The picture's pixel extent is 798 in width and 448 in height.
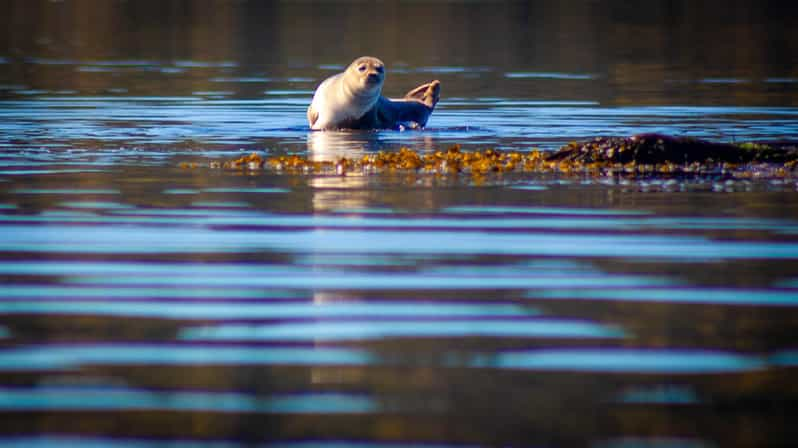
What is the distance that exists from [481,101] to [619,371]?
760 inches

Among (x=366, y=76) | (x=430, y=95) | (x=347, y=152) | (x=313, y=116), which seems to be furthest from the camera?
(x=430, y=95)

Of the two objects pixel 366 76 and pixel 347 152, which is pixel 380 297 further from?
pixel 366 76

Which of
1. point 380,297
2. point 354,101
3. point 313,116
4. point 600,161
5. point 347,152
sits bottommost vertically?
point 380,297

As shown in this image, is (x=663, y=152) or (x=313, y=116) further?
(x=313, y=116)

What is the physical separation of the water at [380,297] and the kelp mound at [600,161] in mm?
580

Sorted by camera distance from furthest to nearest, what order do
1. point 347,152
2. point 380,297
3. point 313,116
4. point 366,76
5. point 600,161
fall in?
point 313,116 < point 366,76 < point 347,152 < point 600,161 < point 380,297

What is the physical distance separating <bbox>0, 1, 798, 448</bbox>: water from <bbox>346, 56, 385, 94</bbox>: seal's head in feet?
2.34

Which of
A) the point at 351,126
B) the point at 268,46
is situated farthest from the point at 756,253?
the point at 268,46

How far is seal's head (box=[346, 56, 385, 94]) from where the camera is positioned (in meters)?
18.7

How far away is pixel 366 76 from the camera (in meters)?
18.7

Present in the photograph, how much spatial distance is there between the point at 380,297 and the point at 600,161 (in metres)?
6.66

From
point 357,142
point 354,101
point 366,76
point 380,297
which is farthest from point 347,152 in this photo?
point 380,297

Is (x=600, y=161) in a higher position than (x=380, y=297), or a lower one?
higher

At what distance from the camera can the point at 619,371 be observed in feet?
19.2
